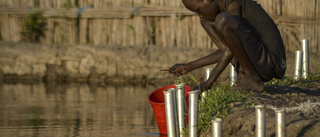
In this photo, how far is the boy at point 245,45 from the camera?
16.8 feet

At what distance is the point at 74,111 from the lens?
7.14m

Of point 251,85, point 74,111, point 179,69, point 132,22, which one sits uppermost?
point 132,22

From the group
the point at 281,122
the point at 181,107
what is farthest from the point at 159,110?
the point at 281,122

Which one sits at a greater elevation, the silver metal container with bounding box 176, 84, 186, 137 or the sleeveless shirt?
the sleeveless shirt

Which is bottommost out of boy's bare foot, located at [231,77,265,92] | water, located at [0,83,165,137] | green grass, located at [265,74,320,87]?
water, located at [0,83,165,137]

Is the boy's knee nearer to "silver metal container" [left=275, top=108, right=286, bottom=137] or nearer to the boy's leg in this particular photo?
the boy's leg

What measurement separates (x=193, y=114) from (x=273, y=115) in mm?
536

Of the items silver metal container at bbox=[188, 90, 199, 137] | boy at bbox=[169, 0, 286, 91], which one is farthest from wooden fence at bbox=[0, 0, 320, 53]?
silver metal container at bbox=[188, 90, 199, 137]

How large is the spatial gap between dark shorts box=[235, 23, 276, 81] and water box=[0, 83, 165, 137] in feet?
3.73

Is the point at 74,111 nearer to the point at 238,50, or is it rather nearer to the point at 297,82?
the point at 297,82

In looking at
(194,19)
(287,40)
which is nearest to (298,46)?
(287,40)

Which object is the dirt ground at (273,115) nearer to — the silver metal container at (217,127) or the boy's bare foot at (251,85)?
the boy's bare foot at (251,85)

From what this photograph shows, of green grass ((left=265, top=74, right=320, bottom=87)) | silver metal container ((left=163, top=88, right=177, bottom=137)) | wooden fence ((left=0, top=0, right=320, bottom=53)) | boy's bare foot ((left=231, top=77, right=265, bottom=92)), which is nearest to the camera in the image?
silver metal container ((left=163, top=88, right=177, bottom=137))

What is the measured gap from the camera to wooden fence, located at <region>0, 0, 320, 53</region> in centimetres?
998
